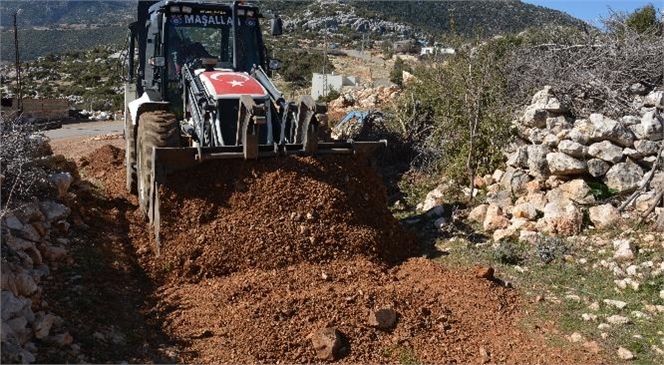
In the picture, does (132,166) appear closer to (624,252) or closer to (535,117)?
(535,117)

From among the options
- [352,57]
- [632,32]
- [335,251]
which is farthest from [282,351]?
[352,57]

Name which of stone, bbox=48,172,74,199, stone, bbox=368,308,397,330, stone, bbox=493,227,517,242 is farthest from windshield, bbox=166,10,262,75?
stone, bbox=368,308,397,330

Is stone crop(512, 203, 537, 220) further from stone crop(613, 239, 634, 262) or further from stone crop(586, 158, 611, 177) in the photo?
stone crop(613, 239, 634, 262)

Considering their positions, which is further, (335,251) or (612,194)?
(612,194)

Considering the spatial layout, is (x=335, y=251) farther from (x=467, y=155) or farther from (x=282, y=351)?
(x=467, y=155)

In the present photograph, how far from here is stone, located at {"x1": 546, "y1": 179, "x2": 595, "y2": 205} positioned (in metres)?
8.07

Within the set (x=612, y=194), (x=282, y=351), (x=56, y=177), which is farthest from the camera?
(x=612, y=194)

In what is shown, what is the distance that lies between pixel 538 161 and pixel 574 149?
49 cm

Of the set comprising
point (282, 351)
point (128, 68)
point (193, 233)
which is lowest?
point (282, 351)

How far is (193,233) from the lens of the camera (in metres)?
6.41

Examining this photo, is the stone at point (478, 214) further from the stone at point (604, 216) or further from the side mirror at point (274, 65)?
the side mirror at point (274, 65)

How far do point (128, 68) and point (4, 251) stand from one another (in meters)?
4.80

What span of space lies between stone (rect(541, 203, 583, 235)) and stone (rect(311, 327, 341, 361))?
359 cm

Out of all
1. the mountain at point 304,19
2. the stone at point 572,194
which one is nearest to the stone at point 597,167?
the stone at point 572,194
